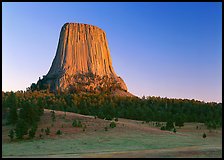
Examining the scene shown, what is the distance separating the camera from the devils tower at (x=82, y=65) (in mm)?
70812

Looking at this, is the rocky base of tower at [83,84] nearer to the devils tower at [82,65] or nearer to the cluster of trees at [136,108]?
the devils tower at [82,65]

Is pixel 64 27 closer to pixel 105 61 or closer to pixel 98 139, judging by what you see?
pixel 105 61

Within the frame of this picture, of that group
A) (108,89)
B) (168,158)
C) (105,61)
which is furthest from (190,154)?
(105,61)

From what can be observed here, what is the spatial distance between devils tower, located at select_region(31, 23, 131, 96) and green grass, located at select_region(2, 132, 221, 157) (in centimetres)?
4557

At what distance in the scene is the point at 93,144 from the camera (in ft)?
66.3

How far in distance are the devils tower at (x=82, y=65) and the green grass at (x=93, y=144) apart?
149ft

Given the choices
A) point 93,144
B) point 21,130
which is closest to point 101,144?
point 93,144

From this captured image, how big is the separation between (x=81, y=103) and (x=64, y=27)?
3854cm

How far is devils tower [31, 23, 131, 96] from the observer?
70.8 meters

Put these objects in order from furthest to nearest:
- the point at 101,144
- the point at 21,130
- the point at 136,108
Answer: the point at 136,108 < the point at 21,130 < the point at 101,144

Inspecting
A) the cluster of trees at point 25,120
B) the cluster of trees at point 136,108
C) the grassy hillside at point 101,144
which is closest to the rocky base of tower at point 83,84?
the cluster of trees at point 136,108

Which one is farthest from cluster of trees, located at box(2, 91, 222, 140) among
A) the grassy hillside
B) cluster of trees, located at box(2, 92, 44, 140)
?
the grassy hillside

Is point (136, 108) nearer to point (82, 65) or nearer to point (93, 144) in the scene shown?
point (93, 144)

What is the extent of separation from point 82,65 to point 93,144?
→ 59.4 m
